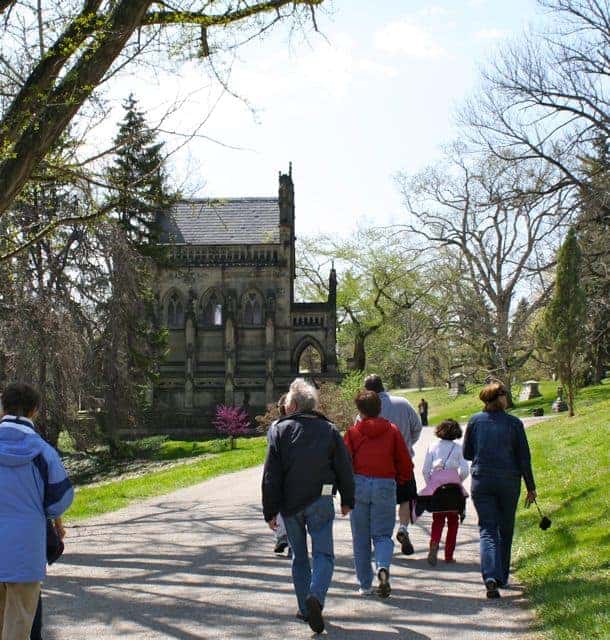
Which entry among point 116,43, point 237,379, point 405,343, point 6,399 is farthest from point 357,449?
point 237,379

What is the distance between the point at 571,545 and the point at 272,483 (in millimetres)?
3839

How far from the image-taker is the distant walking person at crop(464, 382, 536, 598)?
26.0ft

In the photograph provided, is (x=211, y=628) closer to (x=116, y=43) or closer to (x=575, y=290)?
(x=116, y=43)

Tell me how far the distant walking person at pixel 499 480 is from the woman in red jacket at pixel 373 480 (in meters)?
0.64

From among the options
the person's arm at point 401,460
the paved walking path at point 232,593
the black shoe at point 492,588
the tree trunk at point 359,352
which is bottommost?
the paved walking path at point 232,593

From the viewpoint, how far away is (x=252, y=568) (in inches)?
361

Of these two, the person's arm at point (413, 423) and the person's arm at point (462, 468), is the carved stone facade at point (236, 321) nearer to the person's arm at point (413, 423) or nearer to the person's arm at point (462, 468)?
the person's arm at point (413, 423)

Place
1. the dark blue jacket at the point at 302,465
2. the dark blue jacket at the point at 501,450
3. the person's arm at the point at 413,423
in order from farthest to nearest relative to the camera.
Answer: the person's arm at the point at 413,423
the dark blue jacket at the point at 501,450
the dark blue jacket at the point at 302,465

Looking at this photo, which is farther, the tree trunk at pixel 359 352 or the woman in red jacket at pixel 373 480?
the tree trunk at pixel 359 352

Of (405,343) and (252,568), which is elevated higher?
(405,343)

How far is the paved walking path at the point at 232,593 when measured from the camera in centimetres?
671

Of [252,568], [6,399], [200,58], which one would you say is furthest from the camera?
[200,58]

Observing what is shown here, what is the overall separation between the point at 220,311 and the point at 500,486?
144 feet

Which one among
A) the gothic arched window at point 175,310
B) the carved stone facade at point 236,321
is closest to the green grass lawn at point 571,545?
the carved stone facade at point 236,321
